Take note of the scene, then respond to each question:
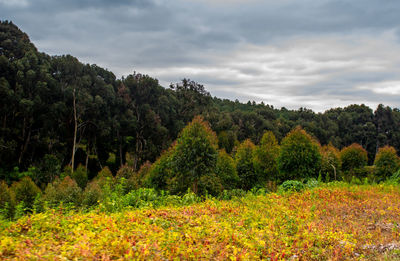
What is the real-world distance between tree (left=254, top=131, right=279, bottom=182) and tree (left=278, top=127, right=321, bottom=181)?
3076mm

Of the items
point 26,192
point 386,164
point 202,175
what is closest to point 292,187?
point 202,175

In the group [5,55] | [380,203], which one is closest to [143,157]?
[5,55]

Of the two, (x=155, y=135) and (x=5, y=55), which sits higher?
(x=5, y=55)

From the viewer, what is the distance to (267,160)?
17672 mm

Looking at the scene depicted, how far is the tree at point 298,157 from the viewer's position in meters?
13.7

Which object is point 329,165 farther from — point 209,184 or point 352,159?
point 209,184

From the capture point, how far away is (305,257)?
3725 millimetres

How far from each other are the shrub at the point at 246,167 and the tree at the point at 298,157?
15.5 ft

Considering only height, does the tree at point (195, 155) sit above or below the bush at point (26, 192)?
above

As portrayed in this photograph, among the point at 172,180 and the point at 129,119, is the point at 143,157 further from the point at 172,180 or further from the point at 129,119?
the point at 172,180

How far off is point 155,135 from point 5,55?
16669mm

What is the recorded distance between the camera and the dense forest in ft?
46.8

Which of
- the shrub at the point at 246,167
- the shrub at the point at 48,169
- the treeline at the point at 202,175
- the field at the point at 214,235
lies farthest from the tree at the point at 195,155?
the shrub at the point at 48,169

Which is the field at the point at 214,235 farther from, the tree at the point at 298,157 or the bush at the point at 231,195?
the tree at the point at 298,157
